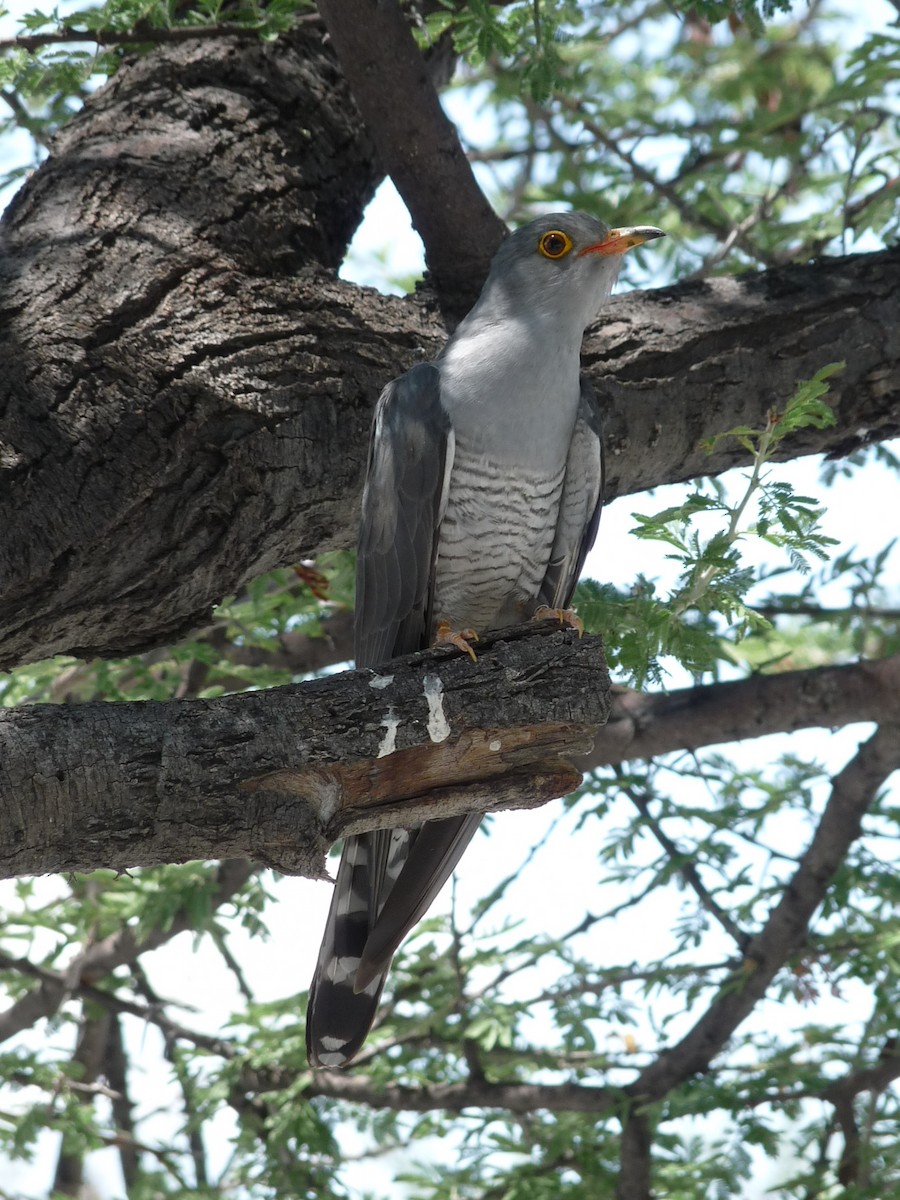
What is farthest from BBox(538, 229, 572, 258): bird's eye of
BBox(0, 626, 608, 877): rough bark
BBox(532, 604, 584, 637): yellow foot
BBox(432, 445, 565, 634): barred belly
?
BBox(0, 626, 608, 877): rough bark

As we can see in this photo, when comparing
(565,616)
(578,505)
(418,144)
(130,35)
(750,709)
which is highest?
(130,35)

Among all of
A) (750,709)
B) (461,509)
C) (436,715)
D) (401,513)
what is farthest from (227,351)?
(750,709)

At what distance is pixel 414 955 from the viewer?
504cm

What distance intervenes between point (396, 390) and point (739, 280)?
1.47 m

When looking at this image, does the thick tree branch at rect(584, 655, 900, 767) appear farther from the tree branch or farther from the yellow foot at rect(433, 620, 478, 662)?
the tree branch

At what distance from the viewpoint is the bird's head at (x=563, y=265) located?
147 inches

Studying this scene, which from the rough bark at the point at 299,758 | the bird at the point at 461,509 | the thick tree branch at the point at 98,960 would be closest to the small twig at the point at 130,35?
the bird at the point at 461,509

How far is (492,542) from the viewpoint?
356 centimetres

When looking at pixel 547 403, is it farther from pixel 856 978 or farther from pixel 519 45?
pixel 856 978

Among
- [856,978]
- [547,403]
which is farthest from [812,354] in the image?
[856,978]

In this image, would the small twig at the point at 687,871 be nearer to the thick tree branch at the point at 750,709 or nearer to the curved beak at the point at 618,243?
the thick tree branch at the point at 750,709

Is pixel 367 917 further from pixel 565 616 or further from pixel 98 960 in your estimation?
pixel 98 960

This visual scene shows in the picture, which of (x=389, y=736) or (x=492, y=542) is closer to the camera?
(x=389, y=736)

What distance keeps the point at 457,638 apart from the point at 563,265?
1.45 meters
